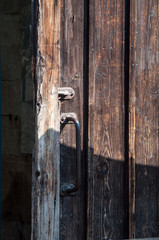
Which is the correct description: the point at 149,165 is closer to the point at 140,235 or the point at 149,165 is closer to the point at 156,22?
the point at 140,235

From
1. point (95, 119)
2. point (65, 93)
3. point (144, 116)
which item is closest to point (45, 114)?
point (65, 93)

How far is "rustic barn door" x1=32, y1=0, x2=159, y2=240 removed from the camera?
1771mm

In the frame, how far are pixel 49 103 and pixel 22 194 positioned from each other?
6.03ft

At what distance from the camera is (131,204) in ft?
6.31

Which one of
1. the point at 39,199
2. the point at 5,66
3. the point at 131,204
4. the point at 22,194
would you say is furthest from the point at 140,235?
the point at 5,66

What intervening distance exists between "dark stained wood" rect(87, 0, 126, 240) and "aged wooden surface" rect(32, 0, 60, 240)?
7.9 inches

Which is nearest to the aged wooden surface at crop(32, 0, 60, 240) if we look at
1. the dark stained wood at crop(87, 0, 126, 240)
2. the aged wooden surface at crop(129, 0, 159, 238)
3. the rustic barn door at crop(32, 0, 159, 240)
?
the rustic barn door at crop(32, 0, 159, 240)

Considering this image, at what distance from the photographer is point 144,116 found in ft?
6.40

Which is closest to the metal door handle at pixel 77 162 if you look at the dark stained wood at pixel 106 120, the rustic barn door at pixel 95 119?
the rustic barn door at pixel 95 119

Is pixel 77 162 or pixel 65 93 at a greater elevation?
pixel 65 93

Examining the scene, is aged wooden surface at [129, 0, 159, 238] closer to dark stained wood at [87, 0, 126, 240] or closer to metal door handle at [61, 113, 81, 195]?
dark stained wood at [87, 0, 126, 240]

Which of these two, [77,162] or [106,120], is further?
[106,120]

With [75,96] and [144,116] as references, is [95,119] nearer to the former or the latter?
[75,96]

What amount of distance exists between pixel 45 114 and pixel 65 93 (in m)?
0.15
